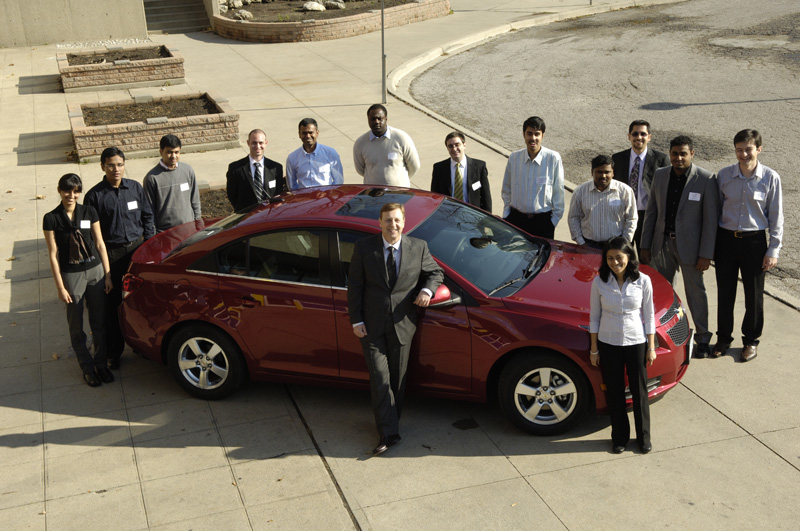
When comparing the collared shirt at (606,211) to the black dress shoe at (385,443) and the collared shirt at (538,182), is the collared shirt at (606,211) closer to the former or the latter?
the collared shirt at (538,182)

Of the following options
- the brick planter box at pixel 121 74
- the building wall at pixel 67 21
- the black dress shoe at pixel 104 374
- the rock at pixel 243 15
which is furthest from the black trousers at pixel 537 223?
the building wall at pixel 67 21

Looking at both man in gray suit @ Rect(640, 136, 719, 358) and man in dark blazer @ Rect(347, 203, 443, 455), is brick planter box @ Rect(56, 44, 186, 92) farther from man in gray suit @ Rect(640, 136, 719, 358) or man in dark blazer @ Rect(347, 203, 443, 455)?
man in dark blazer @ Rect(347, 203, 443, 455)

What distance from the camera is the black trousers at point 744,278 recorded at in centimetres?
739

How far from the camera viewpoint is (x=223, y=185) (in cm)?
1227

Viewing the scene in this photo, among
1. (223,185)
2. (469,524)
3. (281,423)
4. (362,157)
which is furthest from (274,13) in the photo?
(469,524)

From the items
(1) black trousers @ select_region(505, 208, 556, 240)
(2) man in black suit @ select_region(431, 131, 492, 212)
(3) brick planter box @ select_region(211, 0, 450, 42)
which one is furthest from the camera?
(3) brick planter box @ select_region(211, 0, 450, 42)

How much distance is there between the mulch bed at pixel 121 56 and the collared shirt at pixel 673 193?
14987 millimetres

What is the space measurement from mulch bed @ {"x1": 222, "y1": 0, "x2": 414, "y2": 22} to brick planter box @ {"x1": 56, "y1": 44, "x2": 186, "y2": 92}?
18.4 feet

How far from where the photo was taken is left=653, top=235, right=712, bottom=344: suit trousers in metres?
7.64

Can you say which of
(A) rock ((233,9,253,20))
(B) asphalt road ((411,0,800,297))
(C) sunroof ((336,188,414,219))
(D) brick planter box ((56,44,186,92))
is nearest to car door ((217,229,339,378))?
(C) sunroof ((336,188,414,219))

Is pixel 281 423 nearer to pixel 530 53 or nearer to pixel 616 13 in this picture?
pixel 530 53

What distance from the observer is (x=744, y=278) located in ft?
24.7

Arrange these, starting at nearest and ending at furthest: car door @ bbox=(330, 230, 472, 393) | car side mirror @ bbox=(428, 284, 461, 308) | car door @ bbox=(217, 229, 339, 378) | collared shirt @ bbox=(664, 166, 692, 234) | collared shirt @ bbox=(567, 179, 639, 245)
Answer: car side mirror @ bbox=(428, 284, 461, 308)
car door @ bbox=(330, 230, 472, 393)
car door @ bbox=(217, 229, 339, 378)
collared shirt @ bbox=(664, 166, 692, 234)
collared shirt @ bbox=(567, 179, 639, 245)

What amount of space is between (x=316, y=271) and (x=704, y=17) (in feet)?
72.9
